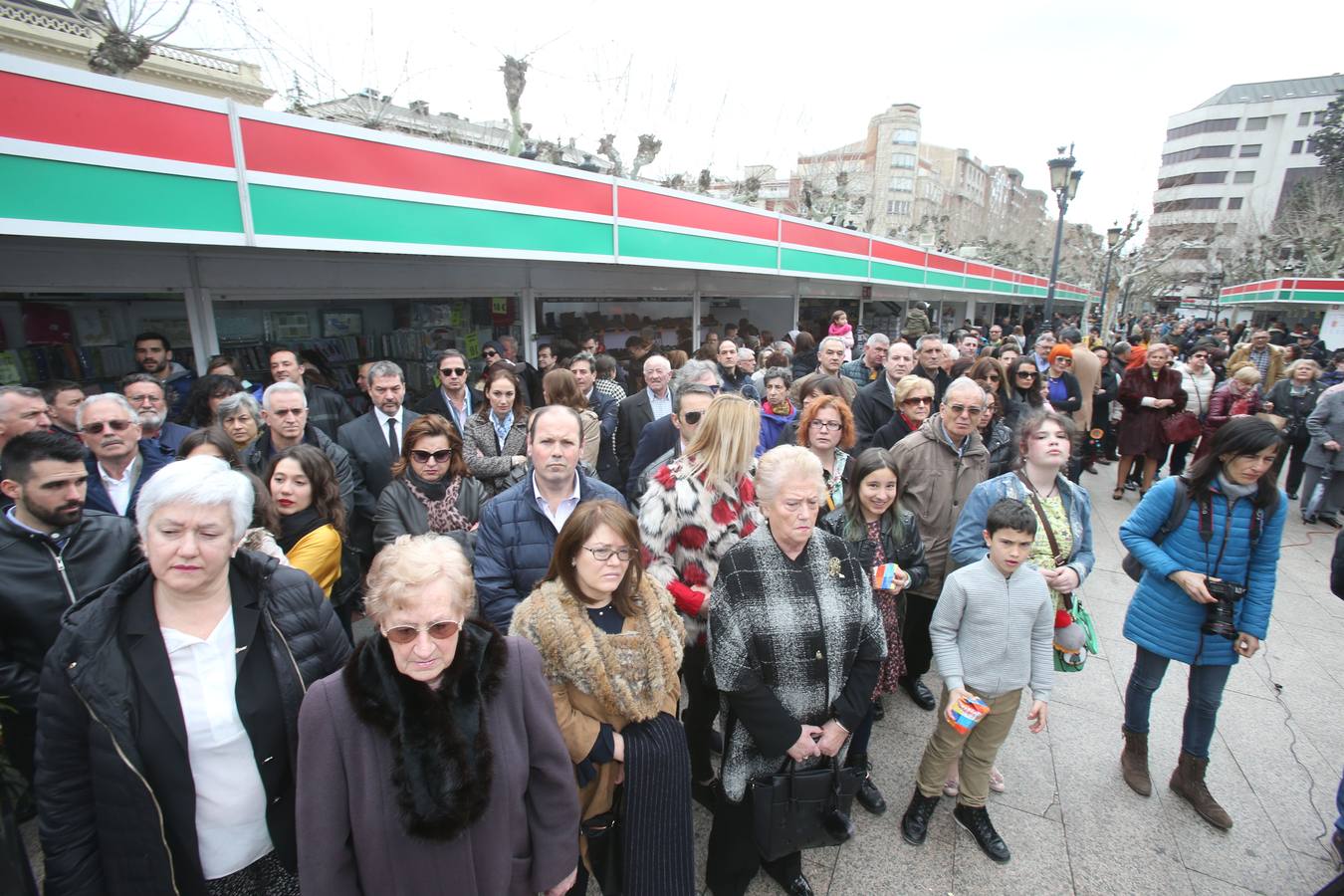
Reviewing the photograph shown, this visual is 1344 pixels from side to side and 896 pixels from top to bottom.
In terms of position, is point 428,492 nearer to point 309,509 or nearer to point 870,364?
point 309,509

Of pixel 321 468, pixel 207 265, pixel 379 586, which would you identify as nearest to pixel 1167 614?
pixel 379 586

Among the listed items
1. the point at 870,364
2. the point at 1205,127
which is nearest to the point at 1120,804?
Answer: the point at 870,364

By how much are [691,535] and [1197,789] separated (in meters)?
2.64

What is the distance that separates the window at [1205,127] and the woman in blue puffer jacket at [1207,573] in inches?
3294

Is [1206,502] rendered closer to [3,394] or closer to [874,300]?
[3,394]

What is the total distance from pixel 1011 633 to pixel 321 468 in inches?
120

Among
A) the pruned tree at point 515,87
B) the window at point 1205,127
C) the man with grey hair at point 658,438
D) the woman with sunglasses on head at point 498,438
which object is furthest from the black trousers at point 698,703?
the window at point 1205,127

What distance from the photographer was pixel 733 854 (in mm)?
2254

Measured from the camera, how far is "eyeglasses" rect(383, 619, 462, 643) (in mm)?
1443

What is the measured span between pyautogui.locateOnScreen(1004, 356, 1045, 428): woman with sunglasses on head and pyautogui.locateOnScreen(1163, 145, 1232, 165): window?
79544mm

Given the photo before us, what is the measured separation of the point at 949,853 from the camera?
253cm

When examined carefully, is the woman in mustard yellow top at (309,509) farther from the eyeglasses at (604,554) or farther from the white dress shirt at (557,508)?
the eyeglasses at (604,554)

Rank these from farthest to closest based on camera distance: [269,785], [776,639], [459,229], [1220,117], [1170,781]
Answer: [1220,117] → [459,229] → [1170,781] → [776,639] → [269,785]

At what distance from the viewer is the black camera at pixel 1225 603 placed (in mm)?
2574
